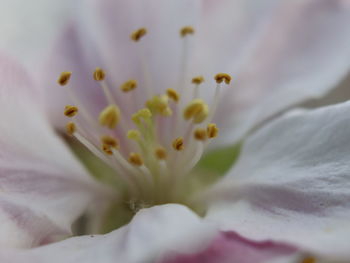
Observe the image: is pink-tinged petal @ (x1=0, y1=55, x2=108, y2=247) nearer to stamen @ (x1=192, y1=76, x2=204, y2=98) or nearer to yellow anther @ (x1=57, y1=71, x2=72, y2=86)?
yellow anther @ (x1=57, y1=71, x2=72, y2=86)

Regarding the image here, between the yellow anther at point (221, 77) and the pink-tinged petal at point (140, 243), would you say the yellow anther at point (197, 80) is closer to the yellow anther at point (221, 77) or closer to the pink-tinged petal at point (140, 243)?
the yellow anther at point (221, 77)

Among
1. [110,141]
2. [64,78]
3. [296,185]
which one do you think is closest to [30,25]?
[64,78]

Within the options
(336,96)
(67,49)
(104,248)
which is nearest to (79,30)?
(67,49)

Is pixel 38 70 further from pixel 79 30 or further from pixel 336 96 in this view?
pixel 336 96

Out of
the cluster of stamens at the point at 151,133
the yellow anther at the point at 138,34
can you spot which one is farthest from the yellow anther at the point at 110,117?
the yellow anther at the point at 138,34

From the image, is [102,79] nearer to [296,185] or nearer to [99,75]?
[99,75]

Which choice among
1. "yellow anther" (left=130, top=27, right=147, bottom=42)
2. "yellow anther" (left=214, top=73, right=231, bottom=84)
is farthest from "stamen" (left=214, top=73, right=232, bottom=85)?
"yellow anther" (left=130, top=27, right=147, bottom=42)
